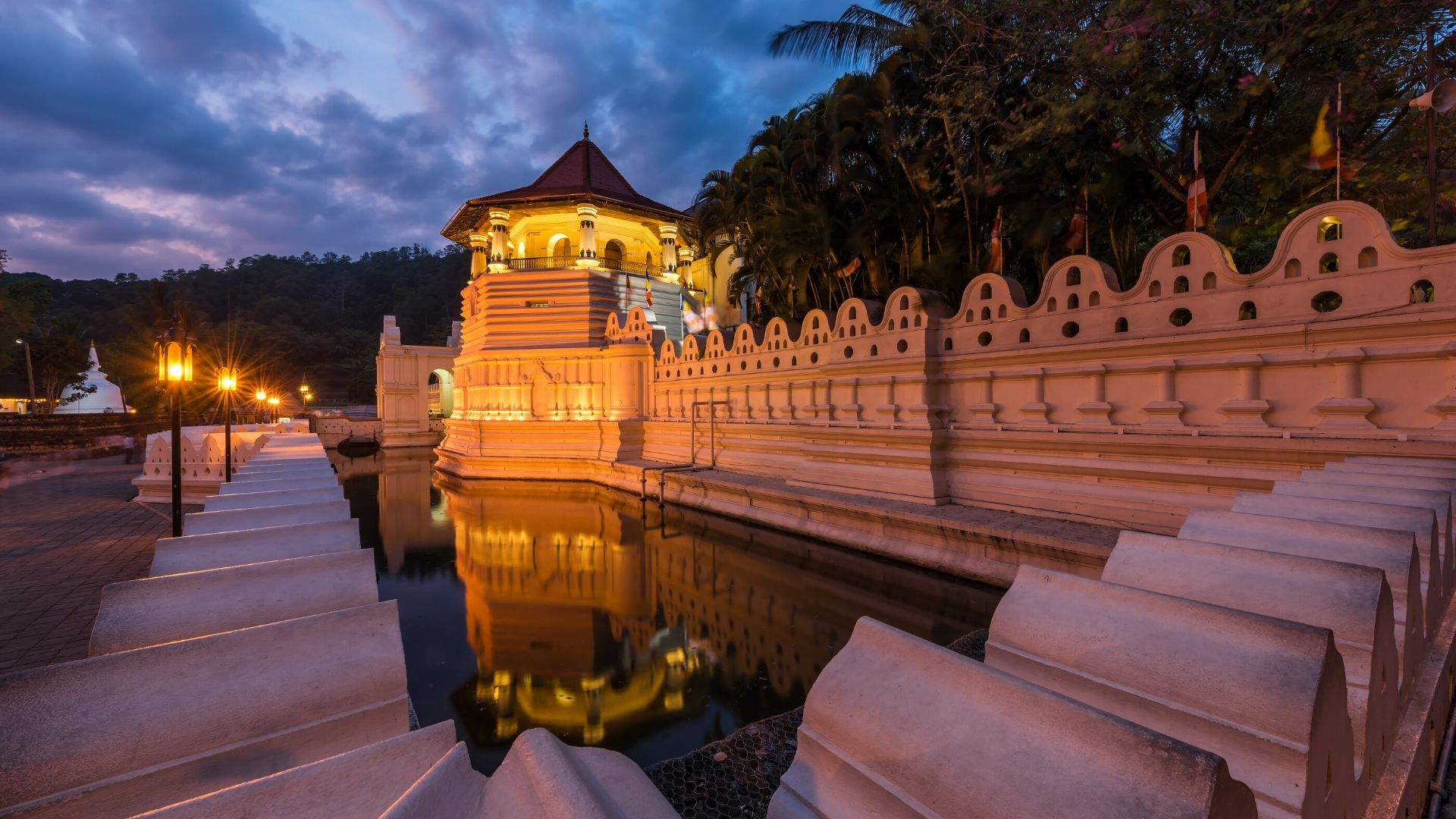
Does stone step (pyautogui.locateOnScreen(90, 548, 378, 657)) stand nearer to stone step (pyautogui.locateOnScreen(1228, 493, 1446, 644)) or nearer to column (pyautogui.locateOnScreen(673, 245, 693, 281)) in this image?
stone step (pyautogui.locateOnScreen(1228, 493, 1446, 644))

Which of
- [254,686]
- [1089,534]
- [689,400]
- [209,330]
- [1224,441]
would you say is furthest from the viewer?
[209,330]

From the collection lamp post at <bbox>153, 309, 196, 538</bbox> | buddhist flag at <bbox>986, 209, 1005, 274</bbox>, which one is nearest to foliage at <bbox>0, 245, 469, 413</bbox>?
lamp post at <bbox>153, 309, 196, 538</bbox>

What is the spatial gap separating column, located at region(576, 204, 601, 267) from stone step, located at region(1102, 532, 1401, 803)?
19517 millimetres

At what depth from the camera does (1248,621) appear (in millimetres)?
1527

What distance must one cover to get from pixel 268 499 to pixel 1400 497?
7561mm

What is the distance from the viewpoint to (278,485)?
5.56 metres

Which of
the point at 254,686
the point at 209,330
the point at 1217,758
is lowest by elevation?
the point at 254,686

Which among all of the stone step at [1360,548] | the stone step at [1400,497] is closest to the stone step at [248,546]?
the stone step at [1360,548]

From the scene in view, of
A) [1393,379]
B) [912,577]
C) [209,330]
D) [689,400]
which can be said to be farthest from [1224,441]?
[209,330]

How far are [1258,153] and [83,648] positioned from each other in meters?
14.9

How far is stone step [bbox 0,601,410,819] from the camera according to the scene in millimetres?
1410

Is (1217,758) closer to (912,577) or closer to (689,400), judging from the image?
(912,577)

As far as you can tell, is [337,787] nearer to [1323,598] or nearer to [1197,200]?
[1323,598]

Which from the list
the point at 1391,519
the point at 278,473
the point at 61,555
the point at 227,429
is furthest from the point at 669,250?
the point at 1391,519
